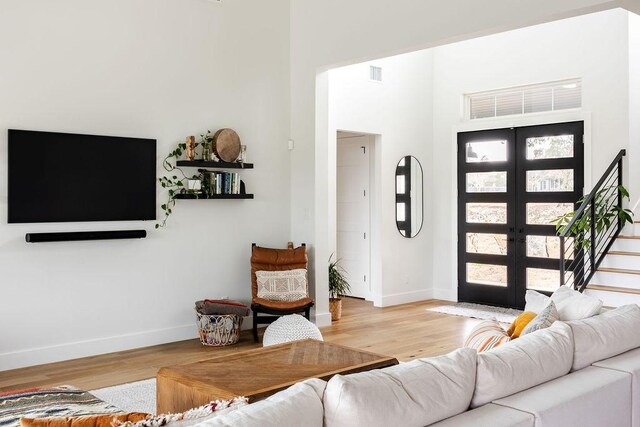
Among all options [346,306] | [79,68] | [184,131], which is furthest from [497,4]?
[346,306]

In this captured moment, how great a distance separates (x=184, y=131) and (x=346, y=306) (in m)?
3.29

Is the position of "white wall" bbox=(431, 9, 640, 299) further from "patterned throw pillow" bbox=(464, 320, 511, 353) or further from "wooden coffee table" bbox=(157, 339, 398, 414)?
"wooden coffee table" bbox=(157, 339, 398, 414)

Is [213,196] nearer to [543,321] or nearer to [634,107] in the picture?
[543,321]

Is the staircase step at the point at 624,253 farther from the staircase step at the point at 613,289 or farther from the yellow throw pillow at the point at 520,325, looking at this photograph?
the yellow throw pillow at the point at 520,325

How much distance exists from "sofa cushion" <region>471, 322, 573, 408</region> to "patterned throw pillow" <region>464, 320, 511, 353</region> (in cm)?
59

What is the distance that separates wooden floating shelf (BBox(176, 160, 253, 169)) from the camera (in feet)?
19.9

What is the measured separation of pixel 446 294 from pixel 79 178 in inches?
206

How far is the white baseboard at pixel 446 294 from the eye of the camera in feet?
28.3

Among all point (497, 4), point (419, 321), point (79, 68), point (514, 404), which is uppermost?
point (497, 4)

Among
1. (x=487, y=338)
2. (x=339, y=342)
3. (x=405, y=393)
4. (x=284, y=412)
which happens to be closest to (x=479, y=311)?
(x=339, y=342)

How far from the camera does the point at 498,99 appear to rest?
8211 millimetres

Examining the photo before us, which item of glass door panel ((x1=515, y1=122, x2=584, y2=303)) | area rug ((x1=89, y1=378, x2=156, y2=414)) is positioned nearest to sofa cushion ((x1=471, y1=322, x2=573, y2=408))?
area rug ((x1=89, y1=378, x2=156, y2=414))

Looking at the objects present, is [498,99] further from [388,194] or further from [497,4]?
[497,4]

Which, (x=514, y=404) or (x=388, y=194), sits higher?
(x=388, y=194)
